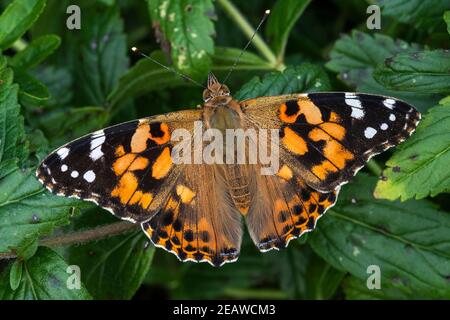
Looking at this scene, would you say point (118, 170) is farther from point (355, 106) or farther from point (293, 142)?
point (355, 106)

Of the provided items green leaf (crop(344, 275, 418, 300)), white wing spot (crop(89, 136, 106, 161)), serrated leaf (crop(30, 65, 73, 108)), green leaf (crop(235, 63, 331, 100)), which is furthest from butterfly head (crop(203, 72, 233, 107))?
serrated leaf (crop(30, 65, 73, 108))

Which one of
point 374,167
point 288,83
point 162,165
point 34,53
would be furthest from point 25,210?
point 374,167

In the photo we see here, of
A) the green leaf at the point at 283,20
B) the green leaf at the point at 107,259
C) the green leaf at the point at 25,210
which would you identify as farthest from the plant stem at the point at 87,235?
the green leaf at the point at 283,20

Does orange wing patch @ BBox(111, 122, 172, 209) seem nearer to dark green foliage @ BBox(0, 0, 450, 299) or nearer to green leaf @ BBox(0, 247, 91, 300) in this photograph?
dark green foliage @ BBox(0, 0, 450, 299)

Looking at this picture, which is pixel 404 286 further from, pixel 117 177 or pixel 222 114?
pixel 117 177

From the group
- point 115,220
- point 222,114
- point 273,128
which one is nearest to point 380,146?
point 273,128

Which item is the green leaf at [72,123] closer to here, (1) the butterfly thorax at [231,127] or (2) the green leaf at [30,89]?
(2) the green leaf at [30,89]

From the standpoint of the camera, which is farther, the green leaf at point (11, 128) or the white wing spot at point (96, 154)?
the green leaf at point (11, 128)
